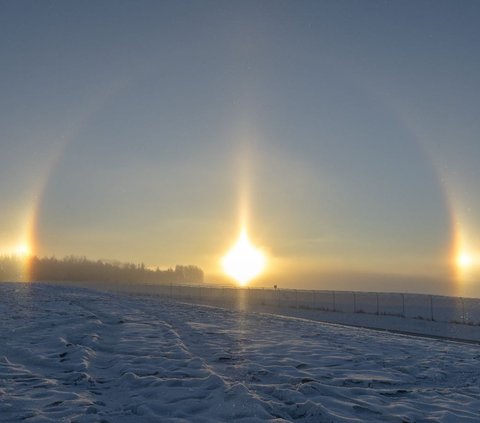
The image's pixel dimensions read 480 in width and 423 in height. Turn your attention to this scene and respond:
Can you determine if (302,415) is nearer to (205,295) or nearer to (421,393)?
(421,393)

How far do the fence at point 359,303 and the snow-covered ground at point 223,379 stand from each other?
99.4 ft

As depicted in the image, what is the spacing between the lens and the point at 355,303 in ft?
179

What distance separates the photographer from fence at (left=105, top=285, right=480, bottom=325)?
45.0 meters

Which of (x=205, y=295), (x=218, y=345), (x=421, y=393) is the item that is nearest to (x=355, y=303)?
(x=205, y=295)

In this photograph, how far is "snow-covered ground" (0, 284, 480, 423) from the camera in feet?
25.7

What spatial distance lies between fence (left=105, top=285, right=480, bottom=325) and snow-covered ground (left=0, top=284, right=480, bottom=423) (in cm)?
3028

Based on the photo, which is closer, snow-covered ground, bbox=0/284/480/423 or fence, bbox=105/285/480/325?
snow-covered ground, bbox=0/284/480/423

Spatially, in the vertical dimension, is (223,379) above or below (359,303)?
below

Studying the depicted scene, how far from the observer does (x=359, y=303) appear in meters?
54.2

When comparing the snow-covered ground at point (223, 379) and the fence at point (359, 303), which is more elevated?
the fence at point (359, 303)

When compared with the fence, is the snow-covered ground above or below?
below

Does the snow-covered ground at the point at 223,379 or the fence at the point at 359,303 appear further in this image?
the fence at the point at 359,303

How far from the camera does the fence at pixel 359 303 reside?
148 feet

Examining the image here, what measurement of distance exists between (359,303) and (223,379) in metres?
47.0
